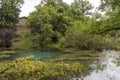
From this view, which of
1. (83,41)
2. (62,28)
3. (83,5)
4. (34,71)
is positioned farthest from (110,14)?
(83,5)

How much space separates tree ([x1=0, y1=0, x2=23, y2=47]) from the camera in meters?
42.6

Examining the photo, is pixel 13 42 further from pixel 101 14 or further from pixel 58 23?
pixel 101 14

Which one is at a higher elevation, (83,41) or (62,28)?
(62,28)

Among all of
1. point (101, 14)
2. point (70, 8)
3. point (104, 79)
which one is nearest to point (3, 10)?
point (70, 8)

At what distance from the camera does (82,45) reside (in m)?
35.4

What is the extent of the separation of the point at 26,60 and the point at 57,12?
125ft

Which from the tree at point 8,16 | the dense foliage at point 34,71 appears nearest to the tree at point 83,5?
the tree at point 8,16

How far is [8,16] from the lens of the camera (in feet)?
156

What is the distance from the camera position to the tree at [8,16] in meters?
42.6

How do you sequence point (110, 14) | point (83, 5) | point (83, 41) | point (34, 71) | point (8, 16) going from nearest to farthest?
point (110, 14), point (34, 71), point (83, 41), point (8, 16), point (83, 5)

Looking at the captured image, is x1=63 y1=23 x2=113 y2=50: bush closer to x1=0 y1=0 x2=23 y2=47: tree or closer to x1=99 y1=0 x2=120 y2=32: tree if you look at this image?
x1=0 y1=0 x2=23 y2=47: tree

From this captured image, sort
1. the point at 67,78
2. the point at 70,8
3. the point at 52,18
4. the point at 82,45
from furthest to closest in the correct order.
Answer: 1. the point at 70,8
2. the point at 52,18
3. the point at 82,45
4. the point at 67,78

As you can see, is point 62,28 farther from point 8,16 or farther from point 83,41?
point 83,41

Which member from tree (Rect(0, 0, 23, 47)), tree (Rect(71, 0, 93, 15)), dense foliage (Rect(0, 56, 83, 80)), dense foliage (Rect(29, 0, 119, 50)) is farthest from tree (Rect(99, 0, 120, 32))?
tree (Rect(71, 0, 93, 15))
